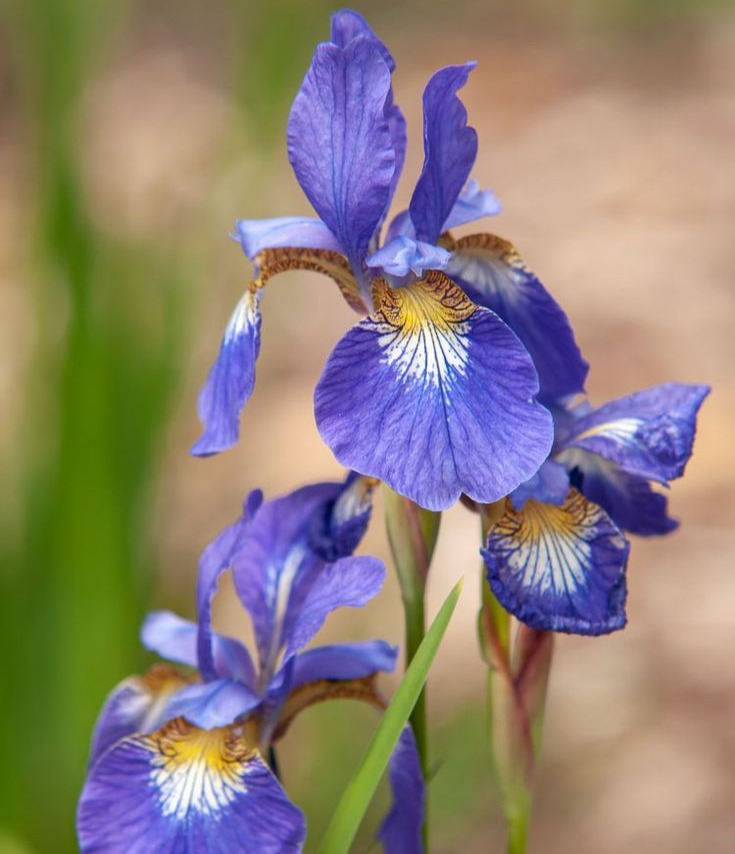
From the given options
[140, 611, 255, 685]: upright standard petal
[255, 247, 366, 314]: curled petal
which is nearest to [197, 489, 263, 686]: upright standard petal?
[140, 611, 255, 685]: upright standard petal

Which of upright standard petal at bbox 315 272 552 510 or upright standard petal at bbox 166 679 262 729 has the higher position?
upright standard petal at bbox 315 272 552 510

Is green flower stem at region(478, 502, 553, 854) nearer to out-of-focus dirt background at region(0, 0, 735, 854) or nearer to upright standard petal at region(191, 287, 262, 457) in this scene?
out-of-focus dirt background at region(0, 0, 735, 854)

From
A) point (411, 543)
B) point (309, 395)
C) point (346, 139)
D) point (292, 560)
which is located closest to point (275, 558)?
point (292, 560)

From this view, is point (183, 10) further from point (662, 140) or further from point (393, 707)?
point (393, 707)

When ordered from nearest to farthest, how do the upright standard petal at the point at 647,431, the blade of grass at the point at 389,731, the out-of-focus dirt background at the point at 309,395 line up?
the blade of grass at the point at 389,731 → the upright standard petal at the point at 647,431 → the out-of-focus dirt background at the point at 309,395

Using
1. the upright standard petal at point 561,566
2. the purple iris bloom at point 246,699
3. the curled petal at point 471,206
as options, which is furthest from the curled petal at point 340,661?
the curled petal at point 471,206

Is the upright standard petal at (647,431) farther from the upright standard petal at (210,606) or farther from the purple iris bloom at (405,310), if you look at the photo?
the upright standard petal at (210,606)
